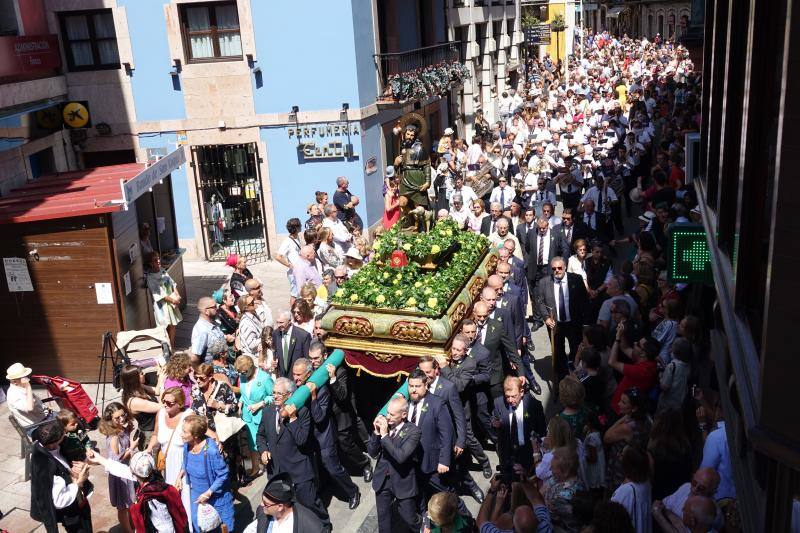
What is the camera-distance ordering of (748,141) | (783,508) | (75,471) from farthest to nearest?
(75,471) → (748,141) → (783,508)

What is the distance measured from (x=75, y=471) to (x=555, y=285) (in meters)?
6.06

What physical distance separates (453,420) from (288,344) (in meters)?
2.46

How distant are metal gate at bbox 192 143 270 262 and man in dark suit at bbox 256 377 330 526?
1114cm

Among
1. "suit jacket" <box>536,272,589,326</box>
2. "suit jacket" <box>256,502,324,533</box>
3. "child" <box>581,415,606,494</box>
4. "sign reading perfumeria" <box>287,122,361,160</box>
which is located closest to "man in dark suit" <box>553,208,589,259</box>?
"suit jacket" <box>536,272,589,326</box>

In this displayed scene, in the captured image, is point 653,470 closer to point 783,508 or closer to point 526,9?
point 783,508

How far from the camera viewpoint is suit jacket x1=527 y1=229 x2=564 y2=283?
12445 millimetres

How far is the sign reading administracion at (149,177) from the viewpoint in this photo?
1188 centimetres

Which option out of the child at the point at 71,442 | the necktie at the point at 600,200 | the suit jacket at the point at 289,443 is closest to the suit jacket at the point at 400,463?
the suit jacket at the point at 289,443

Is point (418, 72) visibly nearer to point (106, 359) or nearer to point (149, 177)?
point (149, 177)

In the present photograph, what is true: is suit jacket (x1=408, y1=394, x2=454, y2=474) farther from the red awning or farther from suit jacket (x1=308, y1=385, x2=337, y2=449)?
the red awning

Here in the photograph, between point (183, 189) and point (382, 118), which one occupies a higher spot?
point (382, 118)

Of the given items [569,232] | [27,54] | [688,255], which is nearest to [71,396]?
[688,255]

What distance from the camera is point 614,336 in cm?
918

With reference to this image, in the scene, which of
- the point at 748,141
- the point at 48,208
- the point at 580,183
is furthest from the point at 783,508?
the point at 580,183
